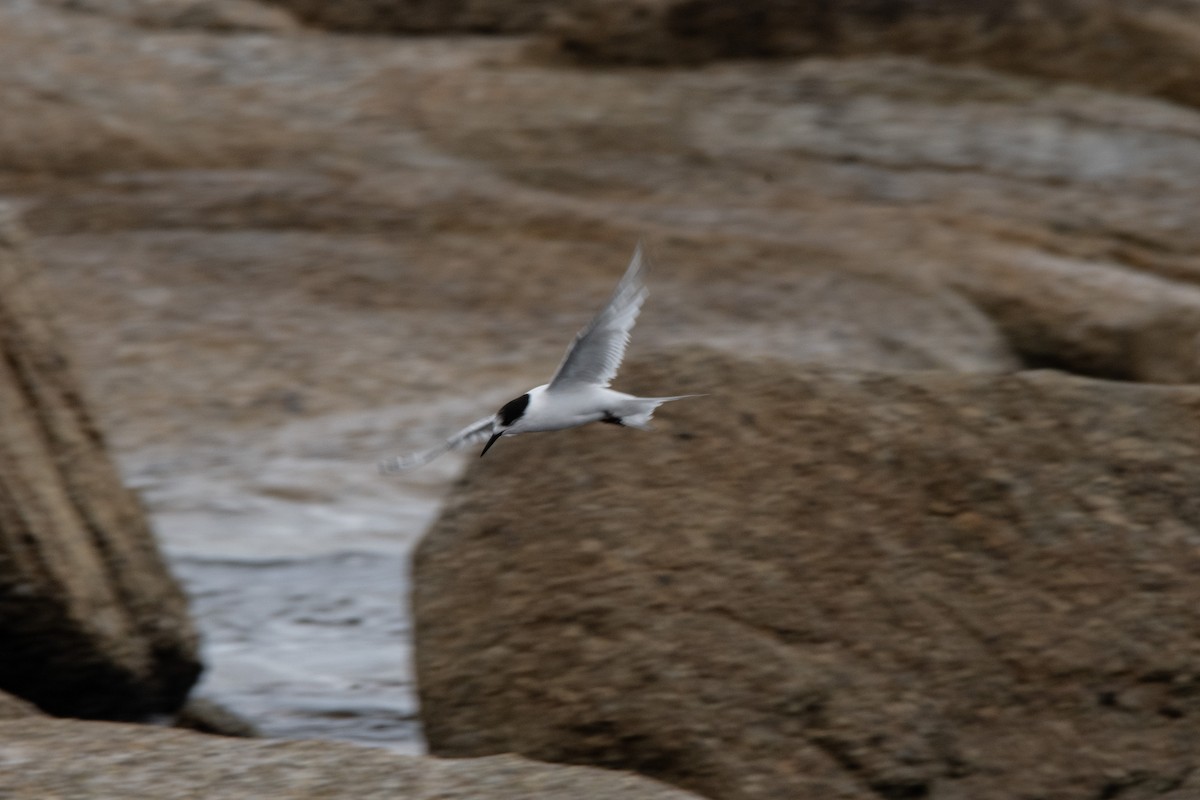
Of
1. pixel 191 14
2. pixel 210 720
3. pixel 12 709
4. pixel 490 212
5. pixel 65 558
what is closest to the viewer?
pixel 12 709

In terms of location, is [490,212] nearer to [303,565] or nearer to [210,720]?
[303,565]

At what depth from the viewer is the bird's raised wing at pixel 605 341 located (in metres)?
5.58

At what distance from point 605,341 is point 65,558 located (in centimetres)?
289

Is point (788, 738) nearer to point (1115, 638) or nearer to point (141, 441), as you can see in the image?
point (1115, 638)

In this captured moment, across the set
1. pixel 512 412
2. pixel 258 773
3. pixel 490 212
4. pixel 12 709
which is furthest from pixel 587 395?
pixel 490 212

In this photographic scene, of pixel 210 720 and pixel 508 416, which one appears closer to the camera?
pixel 508 416

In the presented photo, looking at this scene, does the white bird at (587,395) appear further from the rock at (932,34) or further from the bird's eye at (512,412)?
the rock at (932,34)

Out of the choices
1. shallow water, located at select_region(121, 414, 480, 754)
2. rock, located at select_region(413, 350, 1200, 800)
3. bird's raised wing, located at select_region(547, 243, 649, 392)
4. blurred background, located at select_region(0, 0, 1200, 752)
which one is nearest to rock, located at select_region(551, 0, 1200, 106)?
blurred background, located at select_region(0, 0, 1200, 752)

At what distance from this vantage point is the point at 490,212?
15344 mm

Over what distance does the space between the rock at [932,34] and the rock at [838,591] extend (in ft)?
35.5

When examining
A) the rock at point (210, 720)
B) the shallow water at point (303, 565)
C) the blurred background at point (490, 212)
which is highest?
the blurred background at point (490, 212)

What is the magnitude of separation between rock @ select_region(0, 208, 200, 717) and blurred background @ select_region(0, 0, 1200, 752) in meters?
2.18

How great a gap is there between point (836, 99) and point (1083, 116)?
7.26 feet

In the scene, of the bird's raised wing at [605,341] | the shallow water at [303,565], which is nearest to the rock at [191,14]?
the shallow water at [303,565]
